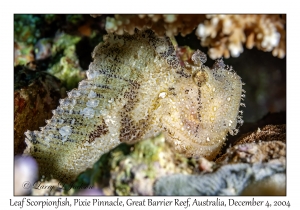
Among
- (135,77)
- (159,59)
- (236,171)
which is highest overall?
(159,59)

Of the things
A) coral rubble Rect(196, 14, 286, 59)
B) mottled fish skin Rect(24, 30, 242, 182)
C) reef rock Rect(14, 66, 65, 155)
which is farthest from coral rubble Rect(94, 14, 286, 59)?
reef rock Rect(14, 66, 65, 155)

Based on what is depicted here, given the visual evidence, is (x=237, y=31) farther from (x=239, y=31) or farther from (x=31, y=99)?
(x=31, y=99)

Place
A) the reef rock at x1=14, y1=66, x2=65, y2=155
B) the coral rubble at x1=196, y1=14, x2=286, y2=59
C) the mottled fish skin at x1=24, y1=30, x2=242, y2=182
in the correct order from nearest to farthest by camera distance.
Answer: the coral rubble at x1=196, y1=14, x2=286, y2=59 < the mottled fish skin at x1=24, y1=30, x2=242, y2=182 < the reef rock at x1=14, y1=66, x2=65, y2=155

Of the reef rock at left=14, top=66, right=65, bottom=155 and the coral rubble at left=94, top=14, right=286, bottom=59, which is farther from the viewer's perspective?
the reef rock at left=14, top=66, right=65, bottom=155

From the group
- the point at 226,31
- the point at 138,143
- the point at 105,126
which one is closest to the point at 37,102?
the point at 105,126

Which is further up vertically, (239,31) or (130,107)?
A: (239,31)

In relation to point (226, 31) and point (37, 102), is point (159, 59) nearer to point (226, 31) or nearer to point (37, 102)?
point (226, 31)

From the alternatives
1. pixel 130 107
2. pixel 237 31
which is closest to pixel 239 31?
pixel 237 31

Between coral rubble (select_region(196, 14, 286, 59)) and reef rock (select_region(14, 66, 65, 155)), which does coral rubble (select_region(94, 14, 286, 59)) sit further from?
reef rock (select_region(14, 66, 65, 155))
